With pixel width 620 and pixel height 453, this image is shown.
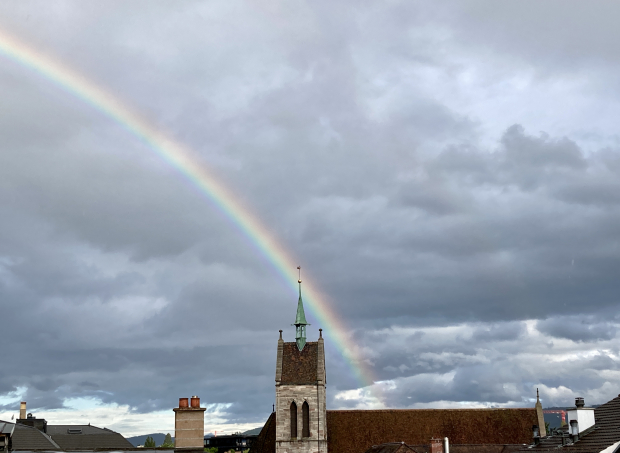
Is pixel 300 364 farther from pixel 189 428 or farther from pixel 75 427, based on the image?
pixel 189 428

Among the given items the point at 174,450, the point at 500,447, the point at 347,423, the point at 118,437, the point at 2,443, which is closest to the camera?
the point at 174,450

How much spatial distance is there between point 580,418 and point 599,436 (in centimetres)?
209

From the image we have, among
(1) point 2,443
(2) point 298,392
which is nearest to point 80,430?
(2) point 298,392

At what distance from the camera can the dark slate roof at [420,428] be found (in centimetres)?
8719

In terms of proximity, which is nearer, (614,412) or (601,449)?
(601,449)

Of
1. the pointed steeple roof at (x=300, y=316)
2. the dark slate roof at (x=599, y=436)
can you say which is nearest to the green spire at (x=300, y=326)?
the pointed steeple roof at (x=300, y=316)

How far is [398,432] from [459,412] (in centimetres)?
861

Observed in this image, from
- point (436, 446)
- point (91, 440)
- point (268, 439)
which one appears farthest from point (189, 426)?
point (91, 440)

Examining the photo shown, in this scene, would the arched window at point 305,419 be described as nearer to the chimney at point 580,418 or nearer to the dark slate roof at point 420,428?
the dark slate roof at point 420,428

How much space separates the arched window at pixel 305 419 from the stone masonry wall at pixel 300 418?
0.44m

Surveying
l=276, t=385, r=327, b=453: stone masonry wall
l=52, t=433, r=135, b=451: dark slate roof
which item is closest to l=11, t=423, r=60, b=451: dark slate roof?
l=52, t=433, r=135, b=451: dark slate roof

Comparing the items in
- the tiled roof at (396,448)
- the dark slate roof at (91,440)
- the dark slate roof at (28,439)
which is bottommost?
the tiled roof at (396,448)

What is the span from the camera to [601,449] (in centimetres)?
3634

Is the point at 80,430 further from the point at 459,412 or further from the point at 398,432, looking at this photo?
the point at 459,412
